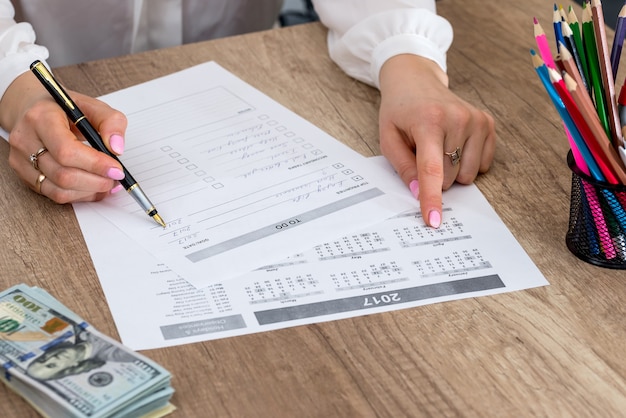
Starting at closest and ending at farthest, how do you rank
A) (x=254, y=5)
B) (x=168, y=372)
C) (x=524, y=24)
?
1. (x=168, y=372)
2. (x=524, y=24)
3. (x=254, y=5)

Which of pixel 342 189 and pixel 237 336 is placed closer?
pixel 237 336

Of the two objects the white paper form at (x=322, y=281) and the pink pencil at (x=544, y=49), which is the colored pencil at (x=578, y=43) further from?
the white paper form at (x=322, y=281)

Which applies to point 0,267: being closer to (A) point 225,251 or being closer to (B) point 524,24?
(A) point 225,251

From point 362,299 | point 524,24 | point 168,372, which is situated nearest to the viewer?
point 168,372

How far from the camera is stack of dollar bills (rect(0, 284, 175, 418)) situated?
26.3 inches

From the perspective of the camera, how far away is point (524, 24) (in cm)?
139

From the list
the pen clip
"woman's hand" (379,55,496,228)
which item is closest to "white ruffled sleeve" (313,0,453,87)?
"woman's hand" (379,55,496,228)

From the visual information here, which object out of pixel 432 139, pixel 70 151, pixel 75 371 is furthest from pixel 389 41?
pixel 75 371

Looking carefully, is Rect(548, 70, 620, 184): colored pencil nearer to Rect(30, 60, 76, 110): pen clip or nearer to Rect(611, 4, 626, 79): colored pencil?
Rect(611, 4, 626, 79): colored pencil

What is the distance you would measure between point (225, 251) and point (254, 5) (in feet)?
2.79

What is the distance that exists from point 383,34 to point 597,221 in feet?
1.65

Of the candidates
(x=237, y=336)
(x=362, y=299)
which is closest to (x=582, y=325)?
(x=362, y=299)

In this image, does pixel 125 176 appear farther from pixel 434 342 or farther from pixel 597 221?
pixel 597 221

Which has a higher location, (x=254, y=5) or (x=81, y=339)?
(x=81, y=339)
